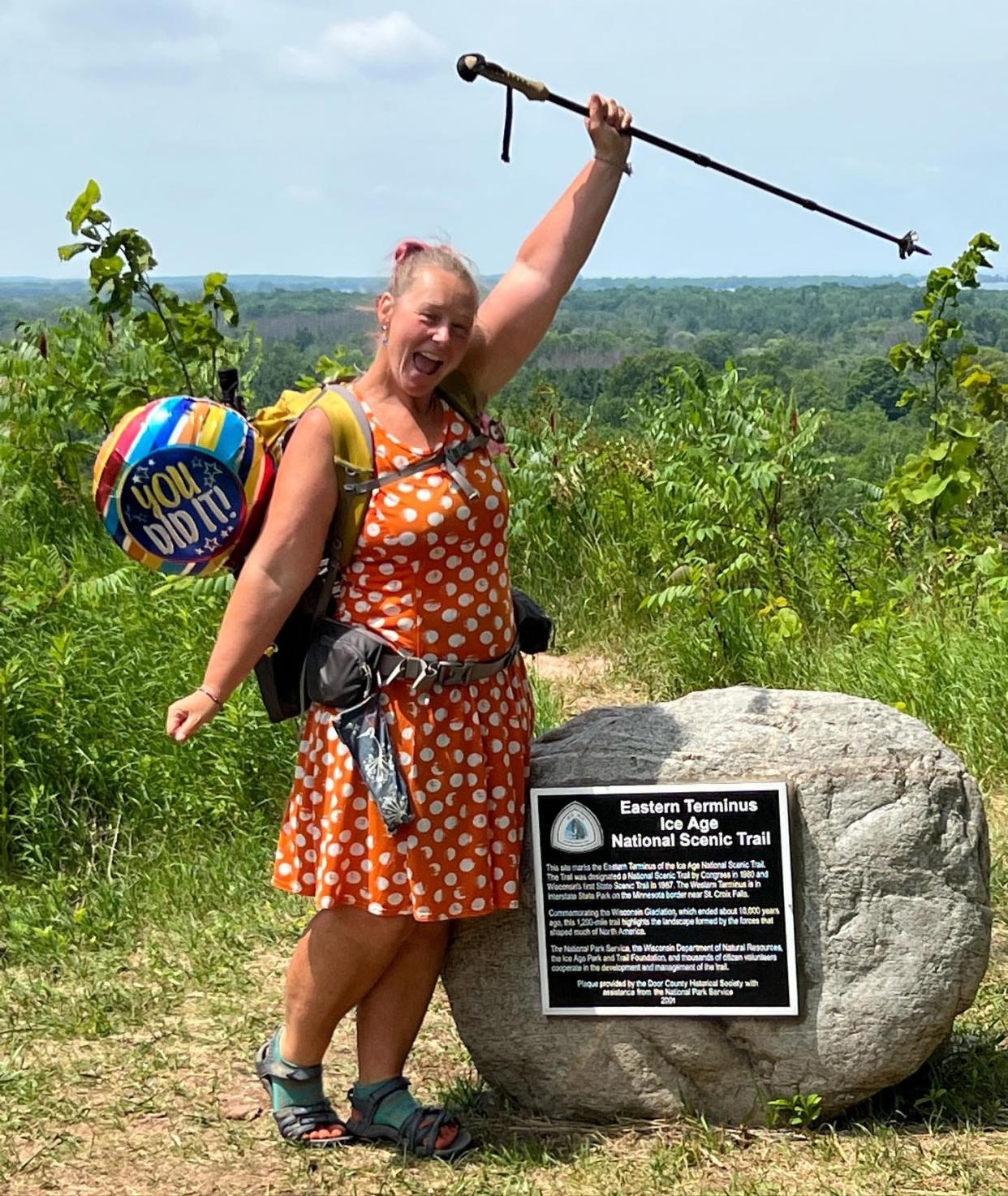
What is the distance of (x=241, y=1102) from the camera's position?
12.8 ft

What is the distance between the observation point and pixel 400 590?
329cm

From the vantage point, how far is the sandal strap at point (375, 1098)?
11.7ft

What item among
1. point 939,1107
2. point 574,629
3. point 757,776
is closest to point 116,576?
point 574,629

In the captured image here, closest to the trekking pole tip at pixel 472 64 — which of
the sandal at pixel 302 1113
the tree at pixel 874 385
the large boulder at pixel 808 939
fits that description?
the large boulder at pixel 808 939

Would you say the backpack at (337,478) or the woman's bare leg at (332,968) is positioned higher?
the backpack at (337,478)

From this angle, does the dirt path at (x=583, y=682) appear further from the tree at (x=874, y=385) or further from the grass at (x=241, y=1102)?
the tree at (x=874, y=385)

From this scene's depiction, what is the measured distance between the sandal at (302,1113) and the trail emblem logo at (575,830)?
0.76 meters

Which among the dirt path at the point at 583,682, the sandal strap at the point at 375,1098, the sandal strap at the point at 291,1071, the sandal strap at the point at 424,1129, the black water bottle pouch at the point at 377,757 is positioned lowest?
the sandal strap at the point at 424,1129

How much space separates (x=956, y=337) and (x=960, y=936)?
4.11 m

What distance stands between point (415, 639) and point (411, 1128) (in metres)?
1.13

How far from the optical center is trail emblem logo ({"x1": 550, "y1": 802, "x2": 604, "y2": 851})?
3.51 metres

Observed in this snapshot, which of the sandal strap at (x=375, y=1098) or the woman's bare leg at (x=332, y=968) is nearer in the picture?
the woman's bare leg at (x=332, y=968)

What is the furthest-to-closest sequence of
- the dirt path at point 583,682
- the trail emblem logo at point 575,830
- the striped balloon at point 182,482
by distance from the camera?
the dirt path at point 583,682 → the trail emblem logo at point 575,830 → the striped balloon at point 182,482

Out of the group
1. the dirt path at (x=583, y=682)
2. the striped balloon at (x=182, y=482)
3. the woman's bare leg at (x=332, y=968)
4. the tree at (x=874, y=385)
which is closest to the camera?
the striped balloon at (x=182, y=482)
